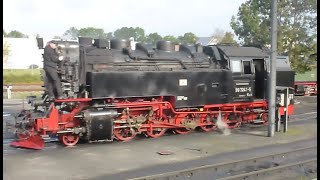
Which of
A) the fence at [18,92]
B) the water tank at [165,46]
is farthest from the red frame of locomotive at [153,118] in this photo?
the fence at [18,92]

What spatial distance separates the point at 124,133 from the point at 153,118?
0.95 meters

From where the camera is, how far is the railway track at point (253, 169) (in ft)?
25.9

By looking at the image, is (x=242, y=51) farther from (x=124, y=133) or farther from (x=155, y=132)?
(x=124, y=133)

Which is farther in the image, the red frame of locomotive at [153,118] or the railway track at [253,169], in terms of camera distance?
the red frame of locomotive at [153,118]

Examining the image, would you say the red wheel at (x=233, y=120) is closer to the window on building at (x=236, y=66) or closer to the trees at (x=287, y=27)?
the window on building at (x=236, y=66)

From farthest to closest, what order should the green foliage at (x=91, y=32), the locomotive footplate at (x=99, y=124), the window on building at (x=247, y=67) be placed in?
1. the green foliage at (x=91, y=32)
2. the window on building at (x=247, y=67)
3. the locomotive footplate at (x=99, y=124)

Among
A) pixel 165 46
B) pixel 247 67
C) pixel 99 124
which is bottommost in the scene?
pixel 99 124

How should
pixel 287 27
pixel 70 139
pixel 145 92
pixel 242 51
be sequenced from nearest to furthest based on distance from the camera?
pixel 70 139
pixel 145 92
pixel 242 51
pixel 287 27

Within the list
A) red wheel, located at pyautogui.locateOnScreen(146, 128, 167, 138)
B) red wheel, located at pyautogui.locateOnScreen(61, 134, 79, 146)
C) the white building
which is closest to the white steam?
red wheel, located at pyautogui.locateOnScreen(146, 128, 167, 138)

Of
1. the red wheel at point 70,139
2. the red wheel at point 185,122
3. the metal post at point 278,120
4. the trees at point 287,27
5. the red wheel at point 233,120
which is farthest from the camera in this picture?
the trees at point 287,27

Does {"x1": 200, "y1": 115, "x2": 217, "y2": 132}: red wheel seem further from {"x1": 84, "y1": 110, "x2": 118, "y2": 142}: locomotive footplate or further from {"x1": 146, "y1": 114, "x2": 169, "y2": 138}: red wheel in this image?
{"x1": 84, "y1": 110, "x2": 118, "y2": 142}: locomotive footplate

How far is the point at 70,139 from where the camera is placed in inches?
442

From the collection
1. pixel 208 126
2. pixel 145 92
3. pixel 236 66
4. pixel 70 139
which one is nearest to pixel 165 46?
pixel 145 92

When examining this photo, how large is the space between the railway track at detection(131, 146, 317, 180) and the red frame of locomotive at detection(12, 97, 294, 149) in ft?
11.9
